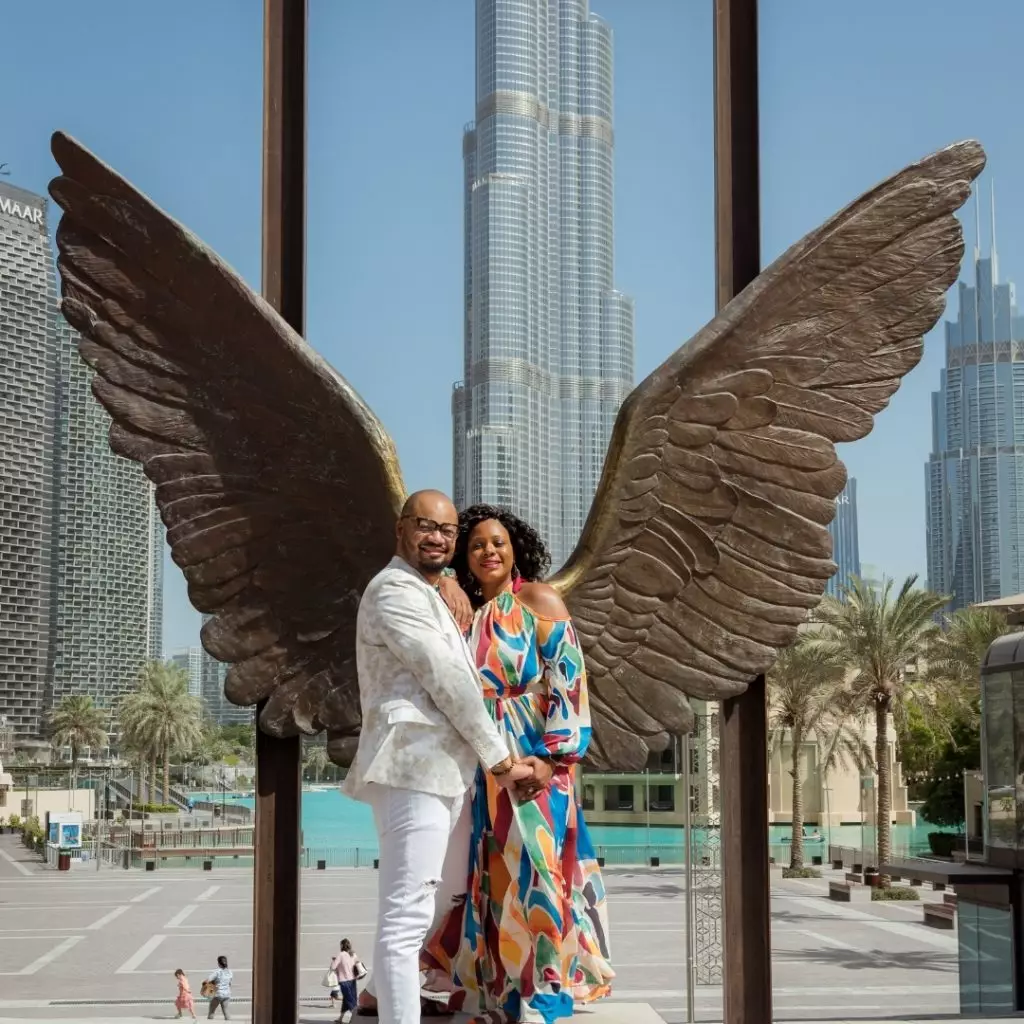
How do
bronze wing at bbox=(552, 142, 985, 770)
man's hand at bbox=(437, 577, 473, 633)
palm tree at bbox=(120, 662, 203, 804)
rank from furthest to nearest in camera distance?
palm tree at bbox=(120, 662, 203, 804), bronze wing at bbox=(552, 142, 985, 770), man's hand at bbox=(437, 577, 473, 633)

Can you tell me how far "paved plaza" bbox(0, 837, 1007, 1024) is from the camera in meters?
20.2

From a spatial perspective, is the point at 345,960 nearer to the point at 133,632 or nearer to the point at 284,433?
the point at 284,433

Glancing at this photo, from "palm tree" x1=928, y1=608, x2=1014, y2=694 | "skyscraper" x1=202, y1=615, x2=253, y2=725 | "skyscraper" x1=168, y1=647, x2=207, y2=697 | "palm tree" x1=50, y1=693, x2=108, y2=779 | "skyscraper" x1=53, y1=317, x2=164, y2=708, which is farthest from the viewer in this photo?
"skyscraper" x1=168, y1=647, x2=207, y2=697

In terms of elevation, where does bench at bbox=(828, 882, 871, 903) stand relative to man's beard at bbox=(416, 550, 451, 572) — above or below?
below

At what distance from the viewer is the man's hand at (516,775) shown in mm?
3893

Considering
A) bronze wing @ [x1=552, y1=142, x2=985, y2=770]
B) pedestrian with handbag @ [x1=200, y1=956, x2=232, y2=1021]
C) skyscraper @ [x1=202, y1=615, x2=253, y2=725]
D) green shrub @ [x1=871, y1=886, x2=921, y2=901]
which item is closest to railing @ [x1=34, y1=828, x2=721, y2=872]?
green shrub @ [x1=871, y1=886, x2=921, y2=901]

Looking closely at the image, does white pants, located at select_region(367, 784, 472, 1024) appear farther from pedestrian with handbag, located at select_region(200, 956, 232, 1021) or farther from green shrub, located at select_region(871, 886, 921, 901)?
green shrub, located at select_region(871, 886, 921, 901)

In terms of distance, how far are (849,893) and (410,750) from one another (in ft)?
102

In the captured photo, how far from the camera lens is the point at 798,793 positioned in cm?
3167

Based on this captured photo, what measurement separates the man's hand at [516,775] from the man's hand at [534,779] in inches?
0.4

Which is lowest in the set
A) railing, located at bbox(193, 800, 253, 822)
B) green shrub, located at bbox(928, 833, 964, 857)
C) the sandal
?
railing, located at bbox(193, 800, 253, 822)

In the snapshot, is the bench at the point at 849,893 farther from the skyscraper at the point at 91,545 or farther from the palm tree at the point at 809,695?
the skyscraper at the point at 91,545

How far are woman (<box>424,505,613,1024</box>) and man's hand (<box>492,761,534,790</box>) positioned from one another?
40 millimetres

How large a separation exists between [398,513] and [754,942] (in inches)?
79.2
